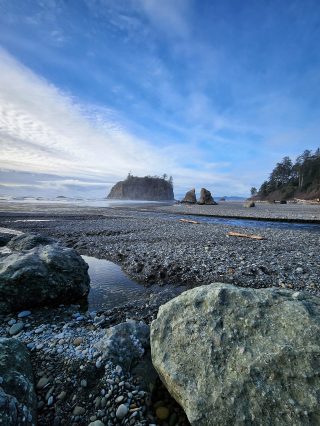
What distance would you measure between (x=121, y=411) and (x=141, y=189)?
17234 centimetres

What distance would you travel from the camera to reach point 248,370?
2396 mm

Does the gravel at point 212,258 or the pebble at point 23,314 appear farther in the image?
the gravel at point 212,258

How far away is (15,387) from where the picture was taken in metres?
2.63

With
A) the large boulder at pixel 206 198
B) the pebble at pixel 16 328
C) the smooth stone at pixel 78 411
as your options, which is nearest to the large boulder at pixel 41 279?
the pebble at pixel 16 328

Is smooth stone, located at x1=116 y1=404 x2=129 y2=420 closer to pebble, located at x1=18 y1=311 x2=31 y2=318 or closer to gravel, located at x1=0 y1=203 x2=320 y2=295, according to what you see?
pebble, located at x1=18 y1=311 x2=31 y2=318

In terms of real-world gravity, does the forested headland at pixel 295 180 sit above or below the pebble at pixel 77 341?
above

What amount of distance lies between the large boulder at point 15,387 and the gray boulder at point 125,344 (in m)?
1.04

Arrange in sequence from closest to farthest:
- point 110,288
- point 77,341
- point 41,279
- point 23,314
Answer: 1. point 77,341
2. point 23,314
3. point 41,279
4. point 110,288

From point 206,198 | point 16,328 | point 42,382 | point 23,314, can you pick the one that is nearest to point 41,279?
point 23,314

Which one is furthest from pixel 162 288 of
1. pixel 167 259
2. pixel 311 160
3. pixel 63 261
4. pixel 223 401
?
pixel 311 160

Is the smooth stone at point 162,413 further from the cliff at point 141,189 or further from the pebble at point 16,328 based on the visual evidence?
the cliff at point 141,189

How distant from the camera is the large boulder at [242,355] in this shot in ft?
7.17

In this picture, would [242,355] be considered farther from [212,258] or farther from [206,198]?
[206,198]

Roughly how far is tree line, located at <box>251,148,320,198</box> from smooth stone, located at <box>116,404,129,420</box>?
83315 mm
